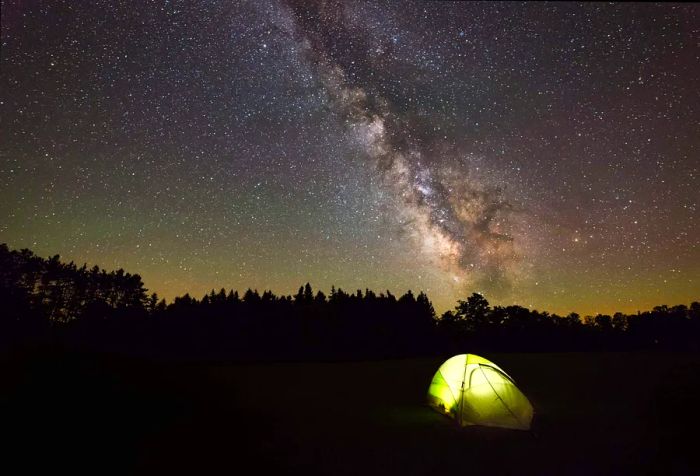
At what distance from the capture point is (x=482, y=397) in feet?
30.7

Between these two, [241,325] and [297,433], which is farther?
[241,325]

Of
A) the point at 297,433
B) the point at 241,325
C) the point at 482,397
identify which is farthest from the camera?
the point at 241,325

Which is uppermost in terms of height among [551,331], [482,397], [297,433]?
[551,331]

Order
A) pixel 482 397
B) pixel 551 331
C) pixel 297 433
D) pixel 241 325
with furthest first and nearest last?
pixel 551 331, pixel 241 325, pixel 482 397, pixel 297 433

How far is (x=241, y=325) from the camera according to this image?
149 feet

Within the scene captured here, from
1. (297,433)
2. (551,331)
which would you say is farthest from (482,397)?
(551,331)

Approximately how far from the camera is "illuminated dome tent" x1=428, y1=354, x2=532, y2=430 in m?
9.01

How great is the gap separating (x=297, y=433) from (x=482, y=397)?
4752 mm

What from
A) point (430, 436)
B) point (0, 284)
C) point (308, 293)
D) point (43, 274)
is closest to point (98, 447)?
point (430, 436)

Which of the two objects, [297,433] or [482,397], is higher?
[482,397]

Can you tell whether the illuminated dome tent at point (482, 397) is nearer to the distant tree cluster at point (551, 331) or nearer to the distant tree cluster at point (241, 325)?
the distant tree cluster at point (241, 325)

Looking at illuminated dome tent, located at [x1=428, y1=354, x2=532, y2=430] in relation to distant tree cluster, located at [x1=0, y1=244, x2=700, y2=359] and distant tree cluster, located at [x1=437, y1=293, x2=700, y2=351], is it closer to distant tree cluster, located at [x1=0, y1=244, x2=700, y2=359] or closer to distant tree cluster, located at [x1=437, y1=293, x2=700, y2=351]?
distant tree cluster, located at [x1=0, y1=244, x2=700, y2=359]

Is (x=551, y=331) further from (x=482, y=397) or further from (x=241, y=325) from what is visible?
(x=482, y=397)

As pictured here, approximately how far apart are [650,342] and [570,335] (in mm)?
14108
